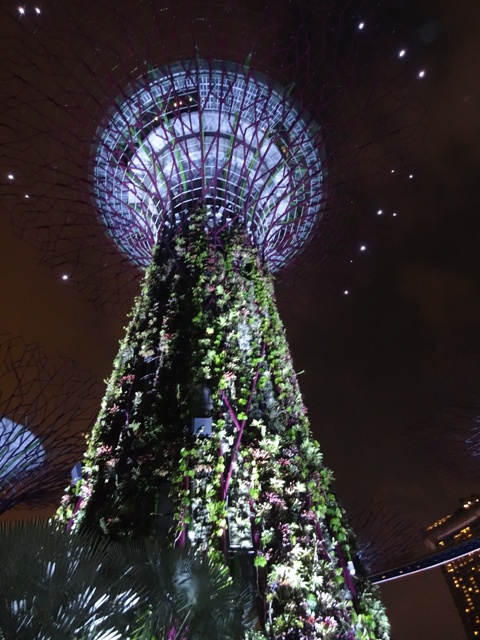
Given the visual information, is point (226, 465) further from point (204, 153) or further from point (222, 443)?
point (204, 153)

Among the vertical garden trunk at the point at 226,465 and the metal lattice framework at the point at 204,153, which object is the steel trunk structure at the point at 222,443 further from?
the metal lattice framework at the point at 204,153

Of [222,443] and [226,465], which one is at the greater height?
[222,443]

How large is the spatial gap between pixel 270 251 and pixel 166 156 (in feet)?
15.4

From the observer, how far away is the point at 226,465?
7258 mm

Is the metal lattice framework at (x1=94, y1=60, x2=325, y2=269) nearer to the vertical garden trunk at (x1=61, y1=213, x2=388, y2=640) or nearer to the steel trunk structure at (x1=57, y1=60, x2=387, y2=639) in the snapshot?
the steel trunk structure at (x1=57, y1=60, x2=387, y2=639)

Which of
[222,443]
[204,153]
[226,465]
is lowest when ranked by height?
[226,465]

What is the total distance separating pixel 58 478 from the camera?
38.3ft

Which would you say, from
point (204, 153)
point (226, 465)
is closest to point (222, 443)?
point (226, 465)

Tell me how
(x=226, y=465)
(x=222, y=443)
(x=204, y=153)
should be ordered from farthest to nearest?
(x=204, y=153) < (x=222, y=443) < (x=226, y=465)

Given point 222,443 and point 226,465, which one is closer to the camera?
point 226,465

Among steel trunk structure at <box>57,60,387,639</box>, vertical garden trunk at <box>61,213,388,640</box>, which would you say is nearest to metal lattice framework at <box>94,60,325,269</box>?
steel trunk structure at <box>57,60,387,639</box>

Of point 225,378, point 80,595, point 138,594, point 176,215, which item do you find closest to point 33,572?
point 80,595

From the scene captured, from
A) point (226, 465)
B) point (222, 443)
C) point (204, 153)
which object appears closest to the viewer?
point (226, 465)

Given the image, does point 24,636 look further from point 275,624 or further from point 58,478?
point 58,478
